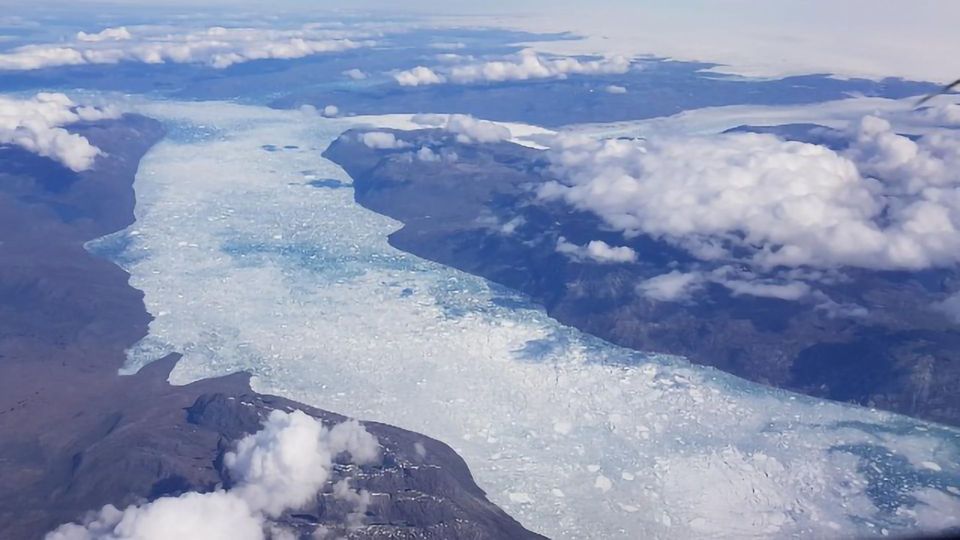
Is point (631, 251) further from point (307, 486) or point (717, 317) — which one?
point (307, 486)

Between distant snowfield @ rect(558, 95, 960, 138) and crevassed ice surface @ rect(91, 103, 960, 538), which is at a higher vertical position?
A: distant snowfield @ rect(558, 95, 960, 138)

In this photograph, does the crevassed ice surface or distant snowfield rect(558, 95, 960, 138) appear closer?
the crevassed ice surface

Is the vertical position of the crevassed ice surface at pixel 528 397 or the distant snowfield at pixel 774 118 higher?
the distant snowfield at pixel 774 118

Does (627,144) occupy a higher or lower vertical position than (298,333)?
higher

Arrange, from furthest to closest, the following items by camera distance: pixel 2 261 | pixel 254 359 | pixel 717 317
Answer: pixel 2 261 < pixel 717 317 < pixel 254 359

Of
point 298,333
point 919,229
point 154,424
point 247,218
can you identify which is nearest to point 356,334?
point 298,333

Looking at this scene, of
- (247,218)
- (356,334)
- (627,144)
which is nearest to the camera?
(356,334)

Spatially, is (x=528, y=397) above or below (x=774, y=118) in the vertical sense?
below

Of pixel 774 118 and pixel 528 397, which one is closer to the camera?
pixel 528 397
